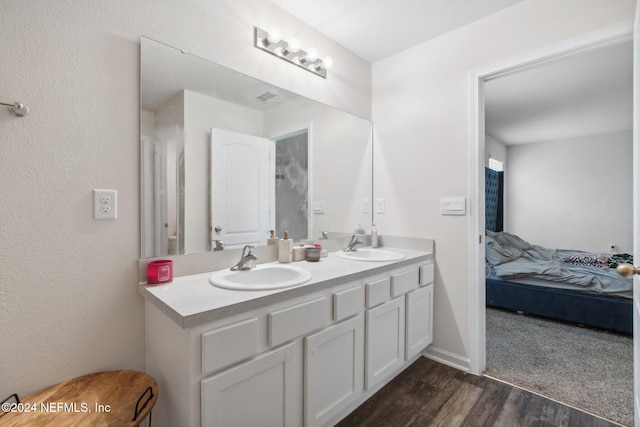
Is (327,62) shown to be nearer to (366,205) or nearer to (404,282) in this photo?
(366,205)

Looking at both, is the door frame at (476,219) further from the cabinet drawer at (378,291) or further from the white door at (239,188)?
the white door at (239,188)

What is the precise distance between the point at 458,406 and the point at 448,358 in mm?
453

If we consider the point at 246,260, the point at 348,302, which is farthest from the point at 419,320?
the point at 246,260

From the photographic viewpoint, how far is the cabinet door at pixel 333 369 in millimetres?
1232

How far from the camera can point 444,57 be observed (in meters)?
2.04

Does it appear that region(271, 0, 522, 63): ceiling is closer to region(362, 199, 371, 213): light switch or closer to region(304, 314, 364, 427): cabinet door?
region(362, 199, 371, 213): light switch

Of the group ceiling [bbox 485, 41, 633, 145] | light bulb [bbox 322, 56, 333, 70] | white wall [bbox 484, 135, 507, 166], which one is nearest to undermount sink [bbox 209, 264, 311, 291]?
light bulb [bbox 322, 56, 333, 70]

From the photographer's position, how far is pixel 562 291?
2699 mm

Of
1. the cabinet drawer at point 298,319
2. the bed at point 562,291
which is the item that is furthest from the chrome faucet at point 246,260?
the bed at point 562,291

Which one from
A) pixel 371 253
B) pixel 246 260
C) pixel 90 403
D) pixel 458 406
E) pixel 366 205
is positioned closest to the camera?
pixel 90 403

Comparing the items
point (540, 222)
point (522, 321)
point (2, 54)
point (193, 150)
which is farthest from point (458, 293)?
point (540, 222)

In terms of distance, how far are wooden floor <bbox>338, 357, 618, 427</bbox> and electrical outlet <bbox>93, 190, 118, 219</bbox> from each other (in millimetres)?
1458

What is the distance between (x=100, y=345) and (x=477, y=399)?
1925 millimetres

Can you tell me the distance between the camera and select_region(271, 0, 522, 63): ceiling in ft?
5.69
